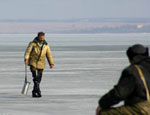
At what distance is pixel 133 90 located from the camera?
188 inches

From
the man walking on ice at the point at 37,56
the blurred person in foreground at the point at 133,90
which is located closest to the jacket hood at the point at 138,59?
the blurred person in foreground at the point at 133,90

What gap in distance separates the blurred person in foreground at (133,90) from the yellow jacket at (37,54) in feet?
29.3

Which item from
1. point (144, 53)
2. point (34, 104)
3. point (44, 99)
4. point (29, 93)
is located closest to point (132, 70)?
point (144, 53)

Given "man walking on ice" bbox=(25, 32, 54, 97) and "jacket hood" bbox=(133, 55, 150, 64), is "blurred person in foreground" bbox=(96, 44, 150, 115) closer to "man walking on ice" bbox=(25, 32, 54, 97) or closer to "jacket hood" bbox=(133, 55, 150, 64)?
"jacket hood" bbox=(133, 55, 150, 64)

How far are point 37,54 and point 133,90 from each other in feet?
30.3

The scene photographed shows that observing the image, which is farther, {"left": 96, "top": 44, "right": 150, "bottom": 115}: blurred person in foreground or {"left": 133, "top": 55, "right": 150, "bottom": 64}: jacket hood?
{"left": 133, "top": 55, "right": 150, "bottom": 64}: jacket hood

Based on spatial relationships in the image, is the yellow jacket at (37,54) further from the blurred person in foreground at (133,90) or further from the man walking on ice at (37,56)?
the blurred person in foreground at (133,90)

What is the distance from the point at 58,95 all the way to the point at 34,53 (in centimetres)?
115

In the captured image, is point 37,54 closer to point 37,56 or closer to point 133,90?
point 37,56

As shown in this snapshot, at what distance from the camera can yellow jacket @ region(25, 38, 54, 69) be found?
13.8 meters

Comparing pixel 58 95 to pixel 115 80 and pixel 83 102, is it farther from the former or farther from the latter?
pixel 115 80

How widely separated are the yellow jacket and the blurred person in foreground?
8.93 metres

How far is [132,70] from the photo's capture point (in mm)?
4820

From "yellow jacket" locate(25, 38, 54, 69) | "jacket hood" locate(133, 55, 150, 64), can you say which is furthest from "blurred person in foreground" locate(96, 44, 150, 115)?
"yellow jacket" locate(25, 38, 54, 69)
